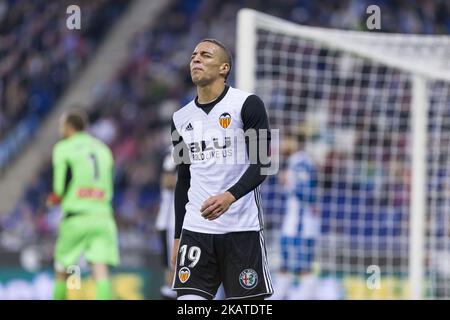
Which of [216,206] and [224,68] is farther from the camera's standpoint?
[224,68]

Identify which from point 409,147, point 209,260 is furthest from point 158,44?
point 209,260

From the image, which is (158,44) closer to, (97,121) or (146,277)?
(97,121)

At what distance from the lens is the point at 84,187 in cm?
948

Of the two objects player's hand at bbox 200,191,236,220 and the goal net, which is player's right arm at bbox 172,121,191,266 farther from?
the goal net

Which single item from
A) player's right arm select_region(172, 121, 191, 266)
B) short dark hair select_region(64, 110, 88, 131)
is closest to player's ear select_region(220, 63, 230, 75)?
player's right arm select_region(172, 121, 191, 266)

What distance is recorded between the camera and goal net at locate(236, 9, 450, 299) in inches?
367

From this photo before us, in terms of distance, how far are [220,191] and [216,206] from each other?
319 millimetres

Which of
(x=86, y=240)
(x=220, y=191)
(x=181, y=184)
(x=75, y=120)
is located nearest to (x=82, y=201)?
(x=86, y=240)

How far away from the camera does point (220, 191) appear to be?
5.37 m

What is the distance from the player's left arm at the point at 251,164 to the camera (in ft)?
16.6

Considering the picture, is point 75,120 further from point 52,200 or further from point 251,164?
point 251,164

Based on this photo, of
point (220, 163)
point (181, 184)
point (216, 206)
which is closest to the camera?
point (216, 206)

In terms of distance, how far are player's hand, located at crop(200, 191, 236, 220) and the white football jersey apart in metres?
0.28

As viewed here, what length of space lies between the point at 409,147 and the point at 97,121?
6.00 metres
